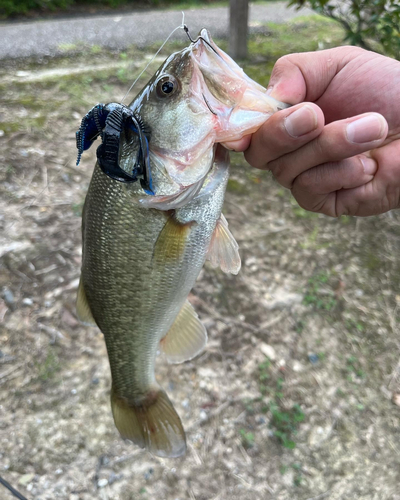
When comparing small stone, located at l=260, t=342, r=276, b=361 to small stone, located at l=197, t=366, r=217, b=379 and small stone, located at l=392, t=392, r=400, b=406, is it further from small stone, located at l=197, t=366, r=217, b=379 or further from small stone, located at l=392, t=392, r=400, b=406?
small stone, located at l=392, t=392, r=400, b=406

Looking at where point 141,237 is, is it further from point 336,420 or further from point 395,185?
point 336,420

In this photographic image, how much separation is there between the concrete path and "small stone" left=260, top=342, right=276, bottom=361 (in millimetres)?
4636

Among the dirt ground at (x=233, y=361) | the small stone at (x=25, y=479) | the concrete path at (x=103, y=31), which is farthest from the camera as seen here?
the concrete path at (x=103, y=31)

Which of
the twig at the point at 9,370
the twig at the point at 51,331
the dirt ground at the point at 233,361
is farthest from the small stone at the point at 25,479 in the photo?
the twig at the point at 51,331

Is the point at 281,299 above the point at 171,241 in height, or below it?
below

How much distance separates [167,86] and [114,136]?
273 mm

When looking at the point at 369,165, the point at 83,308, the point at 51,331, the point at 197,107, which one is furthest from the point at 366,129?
the point at 51,331

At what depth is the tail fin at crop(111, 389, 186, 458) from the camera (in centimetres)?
167

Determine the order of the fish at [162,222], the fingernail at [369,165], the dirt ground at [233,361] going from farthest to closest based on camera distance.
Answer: the dirt ground at [233,361] < the fingernail at [369,165] < the fish at [162,222]

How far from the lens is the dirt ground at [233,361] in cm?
200

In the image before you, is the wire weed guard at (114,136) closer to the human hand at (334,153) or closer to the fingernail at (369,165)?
the human hand at (334,153)

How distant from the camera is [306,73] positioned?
4.83 ft

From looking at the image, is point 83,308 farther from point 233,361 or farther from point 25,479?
point 233,361

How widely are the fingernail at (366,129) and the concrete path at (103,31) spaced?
Answer: 4934 mm
